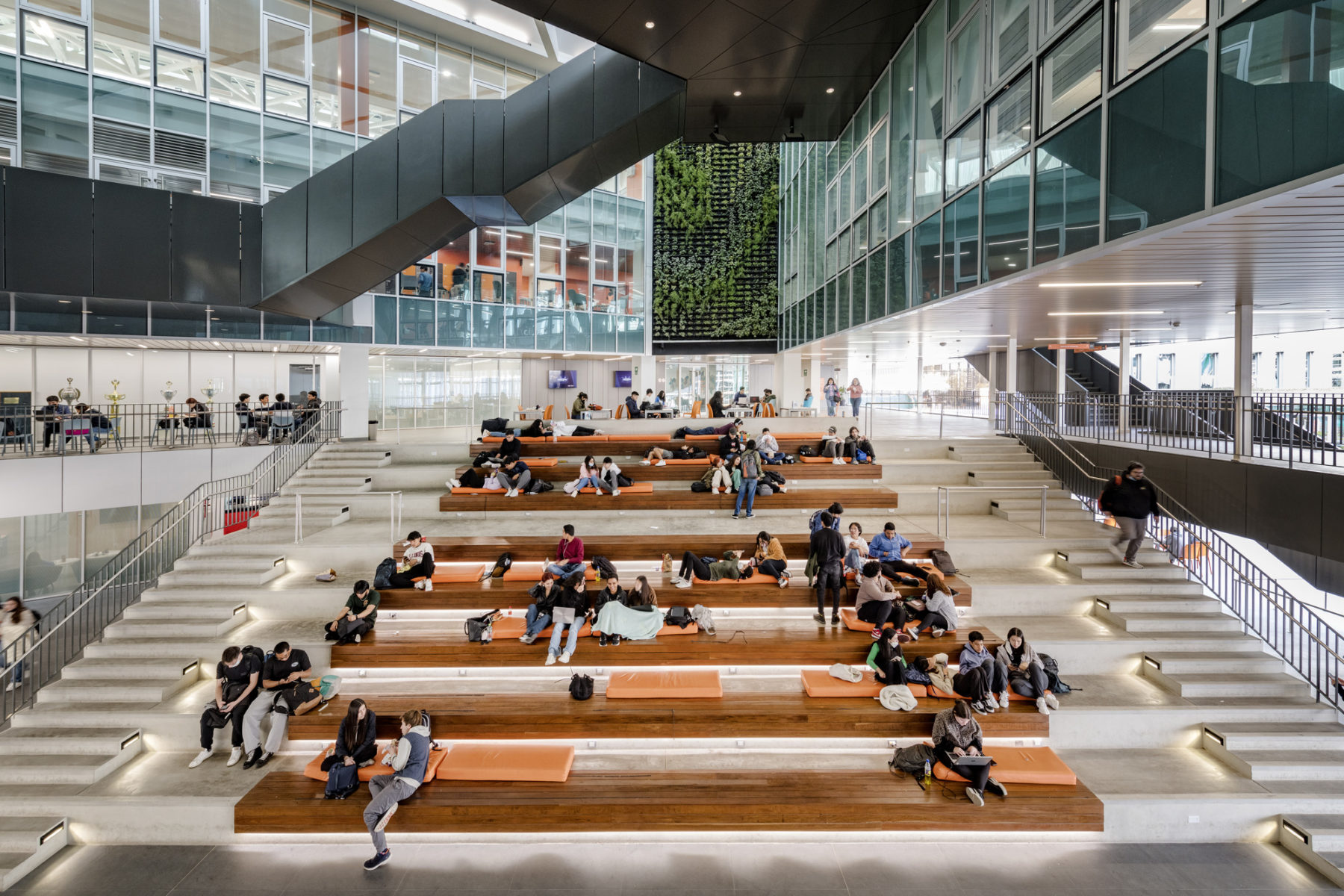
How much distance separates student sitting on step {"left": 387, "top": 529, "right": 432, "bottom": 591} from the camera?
9.52 m

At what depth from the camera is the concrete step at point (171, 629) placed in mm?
9031

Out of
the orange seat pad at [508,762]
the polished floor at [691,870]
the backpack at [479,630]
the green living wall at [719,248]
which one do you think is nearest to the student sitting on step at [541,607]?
the backpack at [479,630]

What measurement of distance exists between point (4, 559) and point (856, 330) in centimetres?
2165

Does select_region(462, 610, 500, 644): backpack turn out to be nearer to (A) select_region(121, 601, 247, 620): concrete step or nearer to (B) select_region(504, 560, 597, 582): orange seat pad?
(B) select_region(504, 560, 597, 582): orange seat pad

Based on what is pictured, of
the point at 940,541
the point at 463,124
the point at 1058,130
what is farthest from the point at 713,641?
the point at 463,124

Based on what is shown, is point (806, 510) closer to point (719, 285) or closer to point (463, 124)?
point (463, 124)

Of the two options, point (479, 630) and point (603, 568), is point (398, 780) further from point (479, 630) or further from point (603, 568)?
point (603, 568)

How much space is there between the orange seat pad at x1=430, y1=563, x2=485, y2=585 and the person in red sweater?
1.19m

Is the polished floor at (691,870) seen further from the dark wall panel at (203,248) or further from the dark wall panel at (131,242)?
the dark wall panel at (131,242)

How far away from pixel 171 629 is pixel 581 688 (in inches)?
249

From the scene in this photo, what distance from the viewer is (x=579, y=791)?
252 inches

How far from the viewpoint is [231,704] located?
23.5 ft

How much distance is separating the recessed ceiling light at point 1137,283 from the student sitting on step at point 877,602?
5.06 meters

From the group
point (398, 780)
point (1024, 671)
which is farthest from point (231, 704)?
point (1024, 671)
